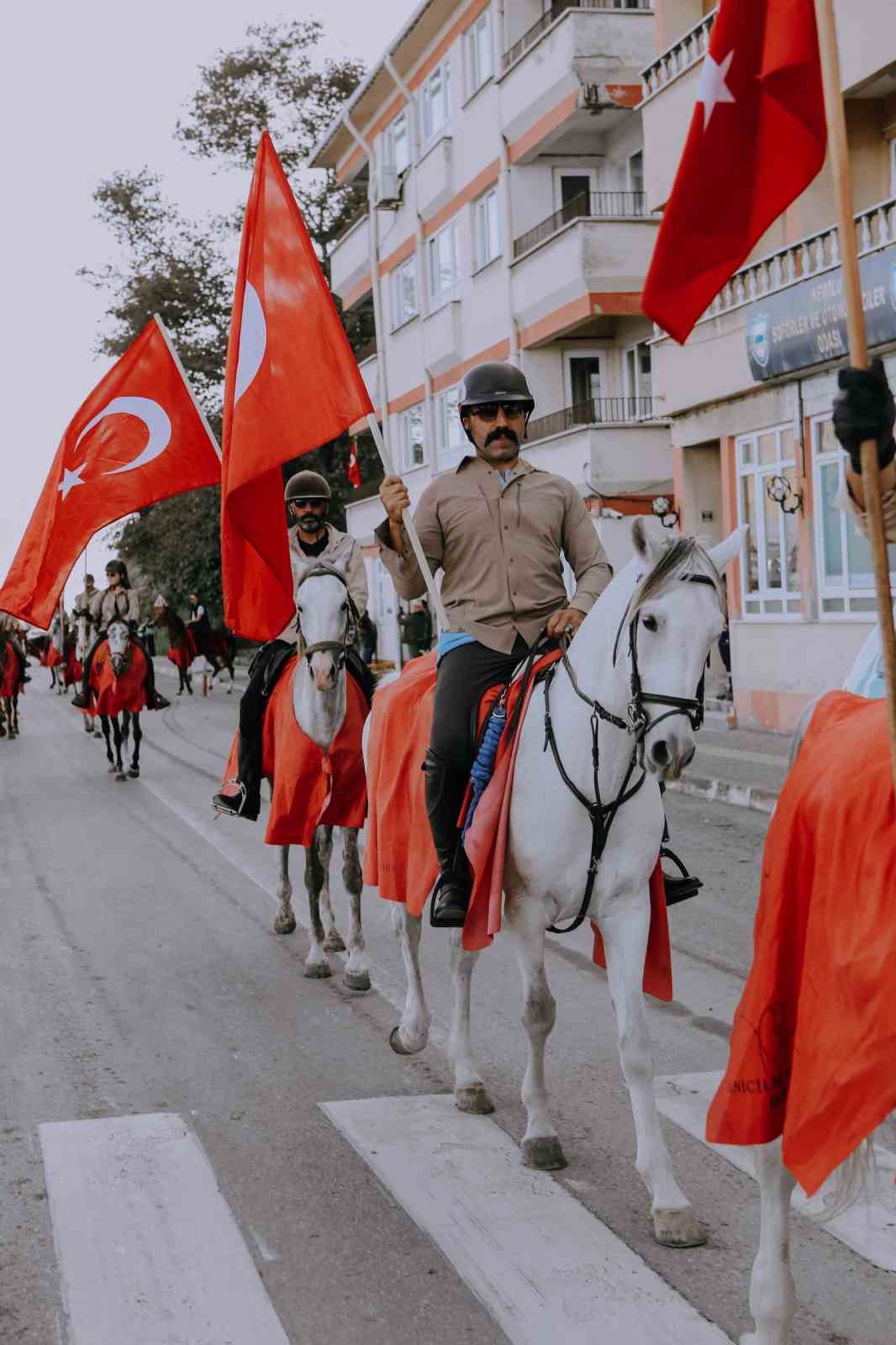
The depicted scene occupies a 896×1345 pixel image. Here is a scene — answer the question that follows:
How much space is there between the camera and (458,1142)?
5555 millimetres

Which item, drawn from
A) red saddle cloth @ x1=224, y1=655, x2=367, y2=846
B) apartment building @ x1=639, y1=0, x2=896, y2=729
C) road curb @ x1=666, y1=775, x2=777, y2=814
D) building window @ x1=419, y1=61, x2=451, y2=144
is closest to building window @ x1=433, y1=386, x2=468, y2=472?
building window @ x1=419, y1=61, x2=451, y2=144

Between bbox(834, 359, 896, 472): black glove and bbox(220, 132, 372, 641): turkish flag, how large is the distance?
4197 millimetres

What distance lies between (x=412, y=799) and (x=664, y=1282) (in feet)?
8.07

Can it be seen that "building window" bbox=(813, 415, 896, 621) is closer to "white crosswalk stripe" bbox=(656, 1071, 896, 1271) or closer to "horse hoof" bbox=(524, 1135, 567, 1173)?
"white crosswalk stripe" bbox=(656, 1071, 896, 1271)

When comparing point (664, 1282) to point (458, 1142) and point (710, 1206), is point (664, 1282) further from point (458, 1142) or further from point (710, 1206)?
point (458, 1142)

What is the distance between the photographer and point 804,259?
1898 centimetres

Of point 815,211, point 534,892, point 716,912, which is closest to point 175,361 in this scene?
point 716,912

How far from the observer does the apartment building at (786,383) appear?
1759 cm

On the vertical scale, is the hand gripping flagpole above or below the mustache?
below

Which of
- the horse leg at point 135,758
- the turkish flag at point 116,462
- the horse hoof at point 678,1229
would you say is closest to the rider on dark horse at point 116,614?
the horse leg at point 135,758

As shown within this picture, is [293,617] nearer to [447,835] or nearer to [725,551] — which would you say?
[447,835]

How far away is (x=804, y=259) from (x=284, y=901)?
12.3m

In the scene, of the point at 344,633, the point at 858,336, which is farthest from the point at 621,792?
the point at 344,633

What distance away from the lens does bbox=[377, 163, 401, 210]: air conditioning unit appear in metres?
38.1
